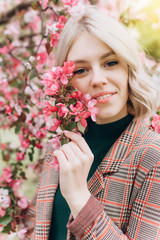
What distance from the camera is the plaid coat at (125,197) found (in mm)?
1104

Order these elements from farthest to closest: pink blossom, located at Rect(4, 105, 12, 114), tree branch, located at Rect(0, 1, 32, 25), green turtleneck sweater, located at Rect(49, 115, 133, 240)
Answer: tree branch, located at Rect(0, 1, 32, 25)
pink blossom, located at Rect(4, 105, 12, 114)
green turtleneck sweater, located at Rect(49, 115, 133, 240)

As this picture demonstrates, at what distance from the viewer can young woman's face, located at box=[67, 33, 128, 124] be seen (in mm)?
1262

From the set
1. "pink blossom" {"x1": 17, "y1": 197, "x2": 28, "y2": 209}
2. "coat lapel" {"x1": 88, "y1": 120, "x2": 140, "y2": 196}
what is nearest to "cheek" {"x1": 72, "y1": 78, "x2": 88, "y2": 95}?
"coat lapel" {"x1": 88, "y1": 120, "x2": 140, "y2": 196}

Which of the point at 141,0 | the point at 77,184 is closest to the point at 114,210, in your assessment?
the point at 77,184

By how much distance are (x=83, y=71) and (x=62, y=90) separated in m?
0.22

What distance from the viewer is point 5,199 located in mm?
1929

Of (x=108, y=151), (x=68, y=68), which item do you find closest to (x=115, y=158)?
(x=108, y=151)

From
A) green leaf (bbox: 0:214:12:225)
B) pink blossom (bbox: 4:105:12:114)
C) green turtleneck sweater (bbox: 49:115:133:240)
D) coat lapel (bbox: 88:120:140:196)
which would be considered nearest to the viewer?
coat lapel (bbox: 88:120:140:196)

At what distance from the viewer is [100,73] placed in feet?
4.16

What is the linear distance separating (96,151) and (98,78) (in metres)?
0.48

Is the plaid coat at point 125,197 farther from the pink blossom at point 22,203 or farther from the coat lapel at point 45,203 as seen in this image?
the pink blossom at point 22,203

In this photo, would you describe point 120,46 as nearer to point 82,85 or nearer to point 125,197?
point 82,85

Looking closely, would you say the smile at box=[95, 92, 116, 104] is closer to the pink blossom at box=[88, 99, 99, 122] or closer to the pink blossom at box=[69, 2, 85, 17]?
the pink blossom at box=[88, 99, 99, 122]

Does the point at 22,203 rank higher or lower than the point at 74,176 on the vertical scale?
lower
